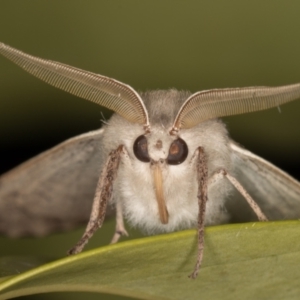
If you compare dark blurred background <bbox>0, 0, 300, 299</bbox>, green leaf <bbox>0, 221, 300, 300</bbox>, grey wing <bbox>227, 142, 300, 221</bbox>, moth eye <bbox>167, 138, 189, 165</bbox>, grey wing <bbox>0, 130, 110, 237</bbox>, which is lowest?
green leaf <bbox>0, 221, 300, 300</bbox>

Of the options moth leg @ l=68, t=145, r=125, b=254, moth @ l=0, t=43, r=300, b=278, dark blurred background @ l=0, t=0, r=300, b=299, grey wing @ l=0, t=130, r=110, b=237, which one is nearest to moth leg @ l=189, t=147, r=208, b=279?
moth @ l=0, t=43, r=300, b=278

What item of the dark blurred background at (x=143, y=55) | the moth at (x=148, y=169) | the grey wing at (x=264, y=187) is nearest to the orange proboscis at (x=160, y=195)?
the moth at (x=148, y=169)

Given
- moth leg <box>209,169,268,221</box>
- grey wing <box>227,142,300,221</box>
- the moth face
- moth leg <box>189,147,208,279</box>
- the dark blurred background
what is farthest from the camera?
the dark blurred background

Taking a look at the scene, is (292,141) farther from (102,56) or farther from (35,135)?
(35,135)

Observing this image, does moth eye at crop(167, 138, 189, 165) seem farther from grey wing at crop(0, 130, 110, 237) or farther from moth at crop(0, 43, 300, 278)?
grey wing at crop(0, 130, 110, 237)

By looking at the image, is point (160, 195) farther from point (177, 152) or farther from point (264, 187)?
point (264, 187)

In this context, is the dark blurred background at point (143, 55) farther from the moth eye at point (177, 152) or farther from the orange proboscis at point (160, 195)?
the moth eye at point (177, 152)
